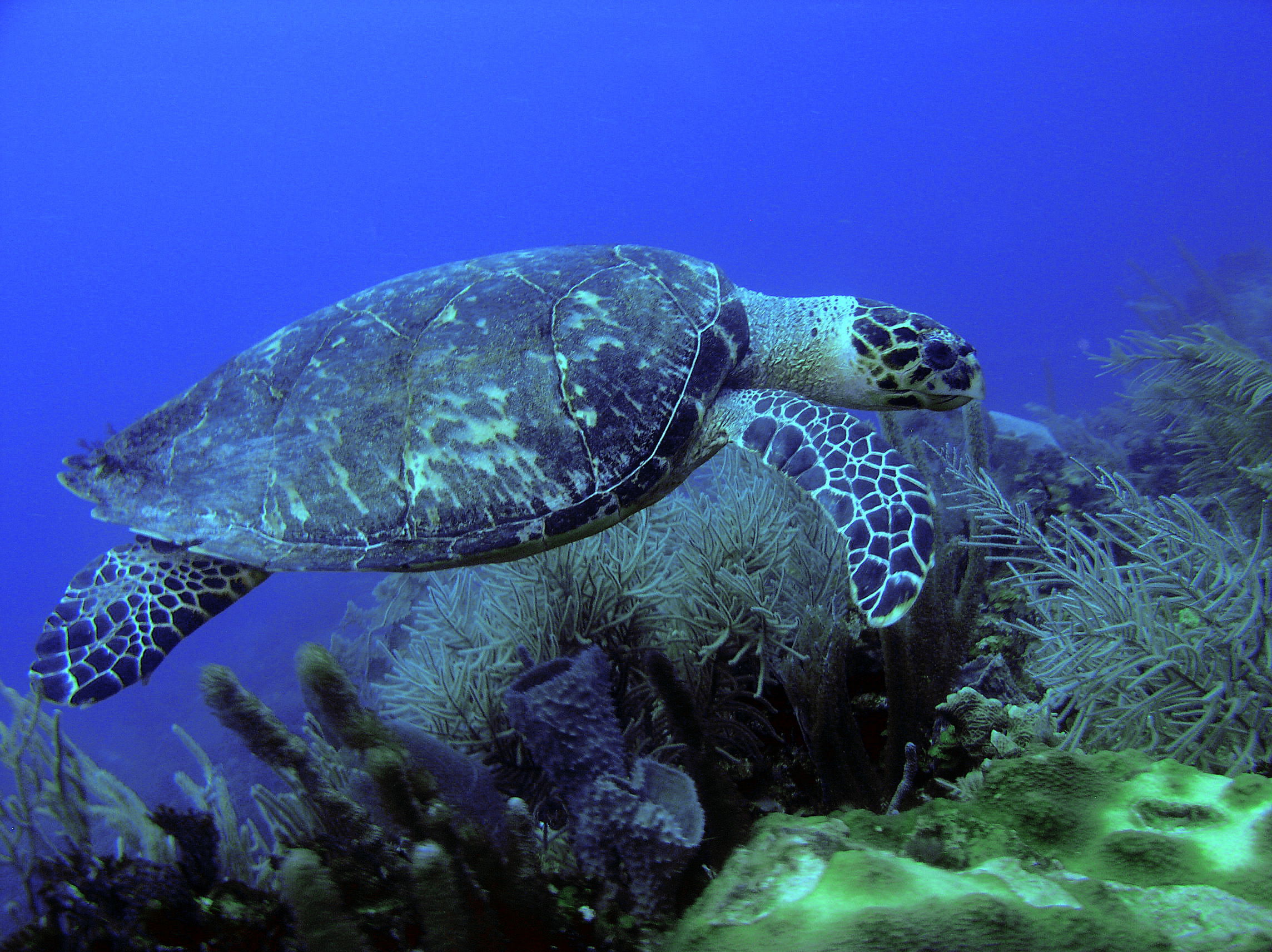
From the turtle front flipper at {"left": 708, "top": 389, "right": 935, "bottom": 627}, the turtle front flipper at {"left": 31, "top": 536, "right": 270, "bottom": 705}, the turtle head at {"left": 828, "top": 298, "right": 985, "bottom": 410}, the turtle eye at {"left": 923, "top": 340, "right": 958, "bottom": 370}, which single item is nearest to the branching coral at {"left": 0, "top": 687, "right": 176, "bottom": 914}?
the turtle front flipper at {"left": 31, "top": 536, "right": 270, "bottom": 705}

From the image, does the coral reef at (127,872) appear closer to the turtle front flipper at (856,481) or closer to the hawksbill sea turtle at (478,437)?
the hawksbill sea turtle at (478,437)

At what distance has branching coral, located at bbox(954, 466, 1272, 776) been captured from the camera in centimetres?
181

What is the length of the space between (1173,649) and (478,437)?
261 cm

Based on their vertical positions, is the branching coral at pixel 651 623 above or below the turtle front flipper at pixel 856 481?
below

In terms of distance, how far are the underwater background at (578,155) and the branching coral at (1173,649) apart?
69.6 m

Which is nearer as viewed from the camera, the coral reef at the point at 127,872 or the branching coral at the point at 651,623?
the coral reef at the point at 127,872

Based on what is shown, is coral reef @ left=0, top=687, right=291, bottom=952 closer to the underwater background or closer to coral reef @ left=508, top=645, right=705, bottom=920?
coral reef @ left=508, top=645, right=705, bottom=920

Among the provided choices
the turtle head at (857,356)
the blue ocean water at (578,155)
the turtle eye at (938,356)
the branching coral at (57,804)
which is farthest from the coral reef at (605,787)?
the blue ocean water at (578,155)

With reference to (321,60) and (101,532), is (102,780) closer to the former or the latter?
(101,532)

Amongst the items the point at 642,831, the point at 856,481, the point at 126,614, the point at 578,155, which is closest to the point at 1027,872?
the point at 642,831

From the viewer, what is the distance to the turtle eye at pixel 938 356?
2912mm

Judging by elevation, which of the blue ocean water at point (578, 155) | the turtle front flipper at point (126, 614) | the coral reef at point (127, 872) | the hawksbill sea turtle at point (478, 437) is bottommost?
the coral reef at point (127, 872)

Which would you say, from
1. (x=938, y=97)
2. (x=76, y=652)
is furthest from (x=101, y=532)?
(x=938, y=97)

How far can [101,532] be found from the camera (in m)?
40.4
